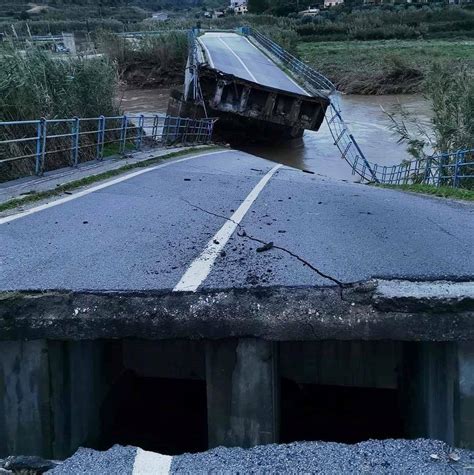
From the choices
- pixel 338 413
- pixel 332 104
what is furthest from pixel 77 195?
pixel 332 104

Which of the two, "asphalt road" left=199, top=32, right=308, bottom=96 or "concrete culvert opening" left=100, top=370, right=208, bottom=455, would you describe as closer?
"concrete culvert opening" left=100, top=370, right=208, bottom=455

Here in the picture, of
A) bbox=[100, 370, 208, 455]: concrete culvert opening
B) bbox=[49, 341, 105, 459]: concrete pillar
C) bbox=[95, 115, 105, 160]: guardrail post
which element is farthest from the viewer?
bbox=[95, 115, 105, 160]: guardrail post

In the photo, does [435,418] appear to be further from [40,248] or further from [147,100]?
[147,100]

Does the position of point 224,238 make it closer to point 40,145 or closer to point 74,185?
point 74,185

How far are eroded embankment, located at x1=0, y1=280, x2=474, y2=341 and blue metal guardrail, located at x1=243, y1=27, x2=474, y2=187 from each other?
26.7 ft

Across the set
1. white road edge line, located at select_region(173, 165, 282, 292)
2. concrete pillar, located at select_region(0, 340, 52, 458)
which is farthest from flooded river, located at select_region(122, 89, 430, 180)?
concrete pillar, located at select_region(0, 340, 52, 458)

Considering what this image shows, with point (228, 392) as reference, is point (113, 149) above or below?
above

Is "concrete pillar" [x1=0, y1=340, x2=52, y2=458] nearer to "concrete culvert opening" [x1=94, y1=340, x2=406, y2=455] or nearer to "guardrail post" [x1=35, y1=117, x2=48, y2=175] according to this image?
"concrete culvert opening" [x1=94, y1=340, x2=406, y2=455]

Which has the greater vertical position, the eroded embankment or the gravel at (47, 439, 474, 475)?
the eroded embankment

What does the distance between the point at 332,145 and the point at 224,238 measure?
25484 millimetres

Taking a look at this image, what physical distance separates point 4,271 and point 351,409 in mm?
4070

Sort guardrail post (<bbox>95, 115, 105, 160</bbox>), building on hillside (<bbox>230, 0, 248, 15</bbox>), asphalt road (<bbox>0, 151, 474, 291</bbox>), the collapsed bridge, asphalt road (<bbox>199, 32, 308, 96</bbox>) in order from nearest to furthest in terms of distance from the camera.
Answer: asphalt road (<bbox>0, 151, 474, 291</bbox>)
guardrail post (<bbox>95, 115, 105, 160</bbox>)
the collapsed bridge
asphalt road (<bbox>199, 32, 308, 96</bbox>)
building on hillside (<bbox>230, 0, 248, 15</bbox>)

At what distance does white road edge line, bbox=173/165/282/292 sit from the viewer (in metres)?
5.34

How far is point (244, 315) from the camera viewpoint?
4918mm
